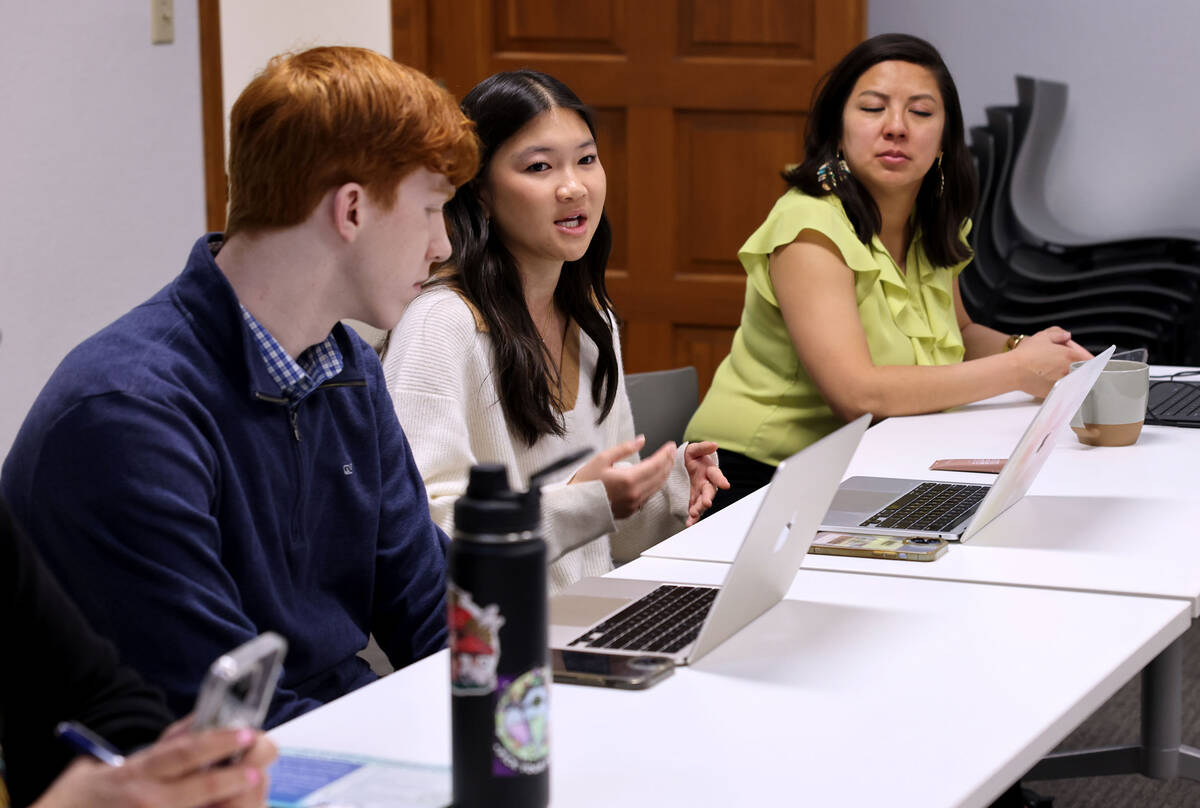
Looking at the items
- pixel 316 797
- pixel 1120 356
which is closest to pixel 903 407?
pixel 1120 356

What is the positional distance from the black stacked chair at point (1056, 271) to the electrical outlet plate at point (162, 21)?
2.17 metres

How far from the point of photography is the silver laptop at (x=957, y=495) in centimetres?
160

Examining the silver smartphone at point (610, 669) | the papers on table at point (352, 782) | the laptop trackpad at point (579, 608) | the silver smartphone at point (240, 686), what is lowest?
the laptop trackpad at point (579, 608)

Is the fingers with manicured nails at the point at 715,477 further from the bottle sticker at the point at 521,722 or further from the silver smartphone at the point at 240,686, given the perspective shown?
the silver smartphone at the point at 240,686

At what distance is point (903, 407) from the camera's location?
95.0 inches

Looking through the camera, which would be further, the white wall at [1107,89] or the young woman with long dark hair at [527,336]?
the white wall at [1107,89]

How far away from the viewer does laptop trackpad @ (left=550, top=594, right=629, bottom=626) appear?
133 centimetres

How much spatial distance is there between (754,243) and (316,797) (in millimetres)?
1801

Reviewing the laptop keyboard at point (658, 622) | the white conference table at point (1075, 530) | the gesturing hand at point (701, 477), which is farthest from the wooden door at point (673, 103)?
the laptop keyboard at point (658, 622)

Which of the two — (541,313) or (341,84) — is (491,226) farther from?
(341,84)

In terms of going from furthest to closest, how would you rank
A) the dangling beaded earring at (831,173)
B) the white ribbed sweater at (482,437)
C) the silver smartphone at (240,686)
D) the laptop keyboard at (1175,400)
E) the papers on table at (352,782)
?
the dangling beaded earring at (831,173), the laptop keyboard at (1175,400), the white ribbed sweater at (482,437), the papers on table at (352,782), the silver smartphone at (240,686)

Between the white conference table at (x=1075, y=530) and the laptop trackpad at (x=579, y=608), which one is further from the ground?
the laptop trackpad at (x=579, y=608)

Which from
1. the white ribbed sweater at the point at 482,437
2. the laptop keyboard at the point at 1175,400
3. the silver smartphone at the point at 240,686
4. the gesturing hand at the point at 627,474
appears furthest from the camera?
the laptop keyboard at the point at 1175,400

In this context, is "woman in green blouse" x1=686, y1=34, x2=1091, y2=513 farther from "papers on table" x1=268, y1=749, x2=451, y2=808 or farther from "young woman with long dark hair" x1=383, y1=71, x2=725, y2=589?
"papers on table" x1=268, y1=749, x2=451, y2=808
